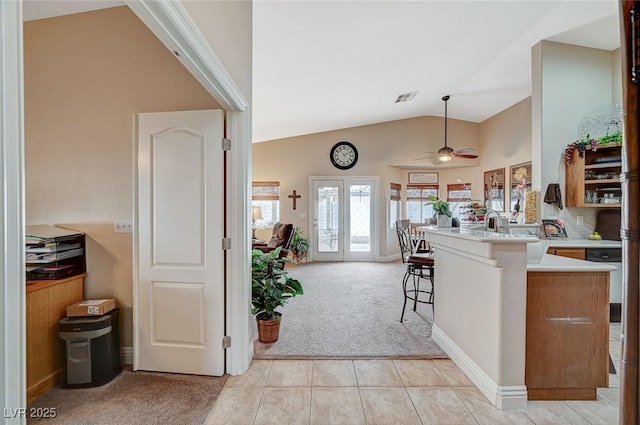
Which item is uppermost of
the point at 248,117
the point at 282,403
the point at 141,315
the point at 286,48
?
the point at 286,48

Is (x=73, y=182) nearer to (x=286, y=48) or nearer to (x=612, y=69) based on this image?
(x=286, y=48)

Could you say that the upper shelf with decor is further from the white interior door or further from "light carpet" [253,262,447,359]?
the white interior door

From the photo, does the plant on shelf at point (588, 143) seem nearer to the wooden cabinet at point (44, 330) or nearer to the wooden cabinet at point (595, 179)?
the wooden cabinet at point (595, 179)

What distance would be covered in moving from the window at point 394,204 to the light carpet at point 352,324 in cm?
224

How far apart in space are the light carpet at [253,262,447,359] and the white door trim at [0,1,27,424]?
2.08 metres

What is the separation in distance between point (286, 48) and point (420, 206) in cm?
536

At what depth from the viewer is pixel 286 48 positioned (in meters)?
3.17

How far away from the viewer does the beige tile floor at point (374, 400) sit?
1786 mm

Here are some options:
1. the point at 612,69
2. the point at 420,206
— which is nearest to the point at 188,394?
the point at 612,69

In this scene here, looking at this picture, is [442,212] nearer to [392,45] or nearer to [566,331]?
[566,331]

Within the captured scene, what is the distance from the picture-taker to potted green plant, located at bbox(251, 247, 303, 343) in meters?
2.67

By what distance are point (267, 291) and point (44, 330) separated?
1.59 metres

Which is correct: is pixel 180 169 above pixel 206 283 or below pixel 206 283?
above

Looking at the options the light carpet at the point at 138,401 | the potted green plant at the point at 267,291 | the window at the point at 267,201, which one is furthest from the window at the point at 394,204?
the light carpet at the point at 138,401
